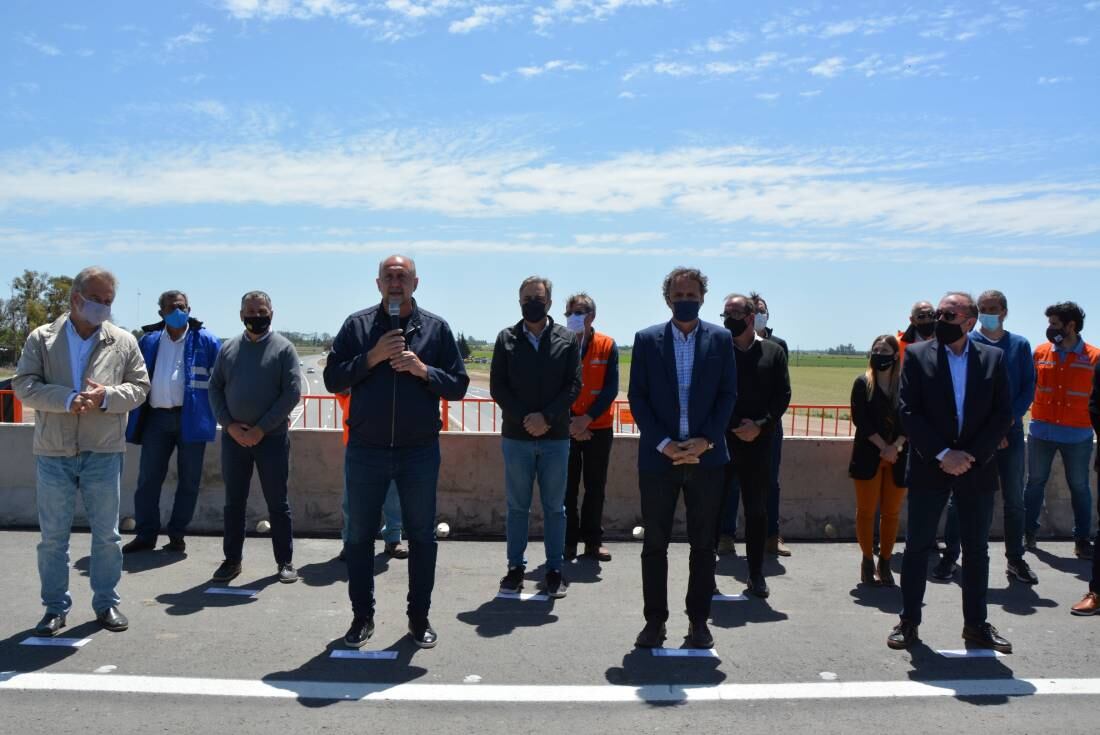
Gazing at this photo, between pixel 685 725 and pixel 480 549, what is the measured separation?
12.8 feet

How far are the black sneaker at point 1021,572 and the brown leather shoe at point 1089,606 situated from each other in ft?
2.82

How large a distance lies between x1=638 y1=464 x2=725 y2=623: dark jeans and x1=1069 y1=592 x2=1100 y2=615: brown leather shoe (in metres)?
2.76

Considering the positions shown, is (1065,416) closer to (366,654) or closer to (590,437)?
(590,437)

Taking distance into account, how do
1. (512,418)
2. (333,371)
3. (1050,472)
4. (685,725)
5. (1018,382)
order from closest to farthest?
(685,725)
(333,371)
(512,418)
(1018,382)
(1050,472)

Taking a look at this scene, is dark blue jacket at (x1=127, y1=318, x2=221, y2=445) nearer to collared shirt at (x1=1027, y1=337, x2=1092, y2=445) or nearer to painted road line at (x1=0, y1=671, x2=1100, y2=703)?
painted road line at (x1=0, y1=671, x2=1100, y2=703)

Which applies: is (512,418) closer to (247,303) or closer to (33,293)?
(247,303)

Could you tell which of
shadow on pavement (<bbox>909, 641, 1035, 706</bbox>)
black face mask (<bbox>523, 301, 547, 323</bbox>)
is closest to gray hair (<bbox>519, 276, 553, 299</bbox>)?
black face mask (<bbox>523, 301, 547, 323</bbox>)

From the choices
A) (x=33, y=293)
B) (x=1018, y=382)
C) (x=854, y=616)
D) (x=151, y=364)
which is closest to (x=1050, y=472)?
(x=1018, y=382)

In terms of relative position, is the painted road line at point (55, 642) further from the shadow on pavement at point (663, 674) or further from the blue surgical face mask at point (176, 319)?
the shadow on pavement at point (663, 674)

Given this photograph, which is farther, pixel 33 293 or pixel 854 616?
pixel 33 293

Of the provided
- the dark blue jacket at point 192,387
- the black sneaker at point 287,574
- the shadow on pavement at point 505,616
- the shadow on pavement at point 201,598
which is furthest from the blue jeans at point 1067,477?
the dark blue jacket at point 192,387

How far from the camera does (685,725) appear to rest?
176 inches

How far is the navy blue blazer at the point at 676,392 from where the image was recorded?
A: 5.70 m

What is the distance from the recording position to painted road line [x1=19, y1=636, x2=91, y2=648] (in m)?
5.42
